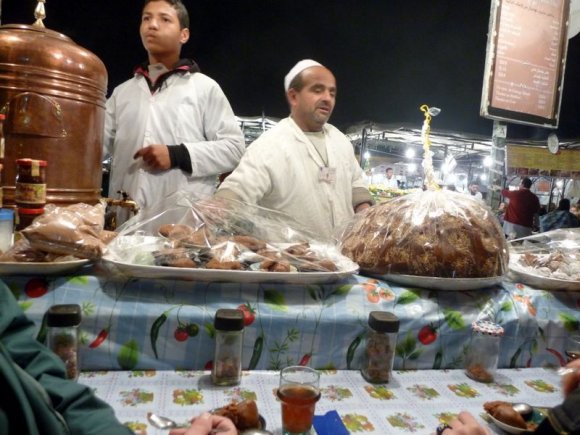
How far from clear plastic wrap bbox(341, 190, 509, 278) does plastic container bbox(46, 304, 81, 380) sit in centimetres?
90

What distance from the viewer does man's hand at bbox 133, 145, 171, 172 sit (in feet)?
6.98

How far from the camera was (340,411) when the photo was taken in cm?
104

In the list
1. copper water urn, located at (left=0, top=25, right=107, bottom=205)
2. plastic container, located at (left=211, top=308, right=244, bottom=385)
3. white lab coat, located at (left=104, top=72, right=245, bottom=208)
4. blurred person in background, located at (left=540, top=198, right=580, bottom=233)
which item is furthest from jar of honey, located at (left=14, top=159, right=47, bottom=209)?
blurred person in background, located at (left=540, top=198, right=580, bottom=233)

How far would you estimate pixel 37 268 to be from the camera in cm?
116

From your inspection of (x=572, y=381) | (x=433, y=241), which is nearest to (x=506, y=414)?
(x=572, y=381)

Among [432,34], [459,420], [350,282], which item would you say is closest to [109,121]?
[350,282]

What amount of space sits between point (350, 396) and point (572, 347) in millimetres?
821

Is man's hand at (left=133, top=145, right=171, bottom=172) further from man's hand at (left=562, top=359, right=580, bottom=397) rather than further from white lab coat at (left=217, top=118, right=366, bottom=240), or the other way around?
man's hand at (left=562, top=359, right=580, bottom=397)

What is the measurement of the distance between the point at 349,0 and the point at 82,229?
3.55m

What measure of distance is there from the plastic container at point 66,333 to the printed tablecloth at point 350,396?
0.06 m

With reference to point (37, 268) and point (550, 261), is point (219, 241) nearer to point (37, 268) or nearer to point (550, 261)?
point (37, 268)

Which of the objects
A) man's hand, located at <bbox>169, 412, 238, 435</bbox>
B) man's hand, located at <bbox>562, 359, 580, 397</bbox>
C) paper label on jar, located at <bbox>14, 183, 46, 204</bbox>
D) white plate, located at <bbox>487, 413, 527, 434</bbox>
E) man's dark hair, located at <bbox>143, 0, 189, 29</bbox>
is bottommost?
white plate, located at <bbox>487, 413, 527, 434</bbox>

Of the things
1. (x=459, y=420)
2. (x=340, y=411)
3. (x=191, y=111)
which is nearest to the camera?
(x=459, y=420)

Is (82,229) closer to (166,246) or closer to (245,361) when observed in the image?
(166,246)
